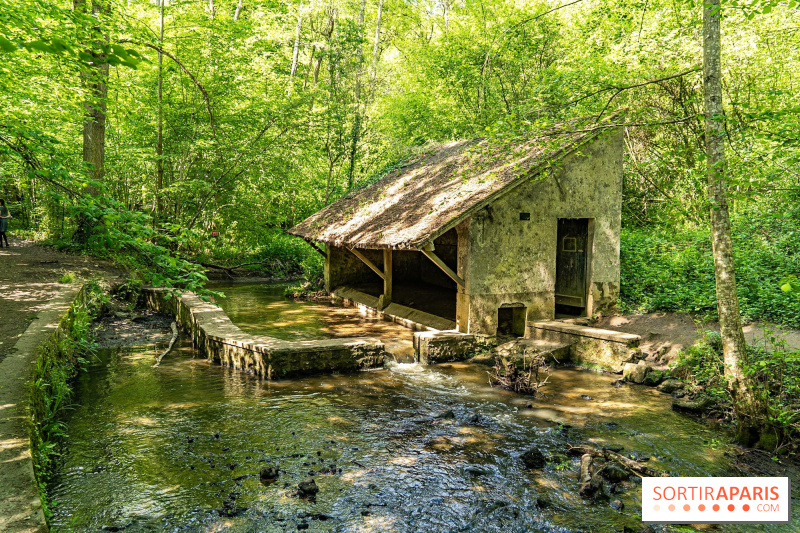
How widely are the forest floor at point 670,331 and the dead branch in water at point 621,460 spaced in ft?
10.9

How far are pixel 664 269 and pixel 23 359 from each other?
10837mm

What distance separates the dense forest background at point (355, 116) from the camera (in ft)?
22.0

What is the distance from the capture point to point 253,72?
16.7 meters

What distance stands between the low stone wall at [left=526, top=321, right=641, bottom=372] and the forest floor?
0.33 meters

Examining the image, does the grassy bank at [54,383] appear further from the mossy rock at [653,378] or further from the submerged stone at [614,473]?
the mossy rock at [653,378]

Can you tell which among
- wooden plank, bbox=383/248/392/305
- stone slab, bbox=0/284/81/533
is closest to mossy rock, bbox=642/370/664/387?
wooden plank, bbox=383/248/392/305

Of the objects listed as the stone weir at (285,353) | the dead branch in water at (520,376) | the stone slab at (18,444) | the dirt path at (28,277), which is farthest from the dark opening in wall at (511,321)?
the dirt path at (28,277)

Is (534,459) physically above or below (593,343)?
below

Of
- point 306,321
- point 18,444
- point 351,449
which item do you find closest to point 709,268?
point 351,449

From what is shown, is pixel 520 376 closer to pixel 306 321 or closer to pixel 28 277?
pixel 306 321

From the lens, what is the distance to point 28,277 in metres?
10.6

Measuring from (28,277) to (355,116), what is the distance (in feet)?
38.5

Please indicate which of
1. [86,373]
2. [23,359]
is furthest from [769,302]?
[86,373]

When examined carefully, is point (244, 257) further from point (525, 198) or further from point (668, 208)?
point (668, 208)
